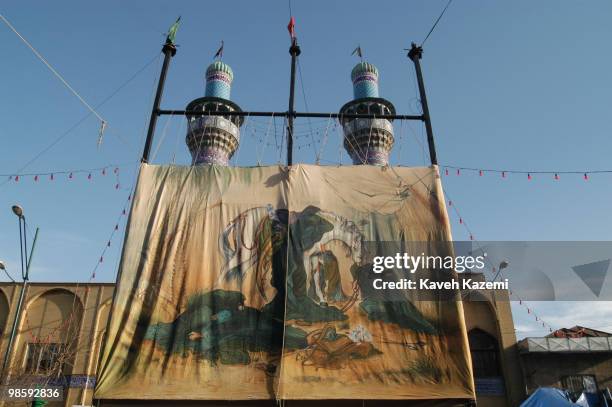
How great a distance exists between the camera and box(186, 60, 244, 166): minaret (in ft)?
87.0

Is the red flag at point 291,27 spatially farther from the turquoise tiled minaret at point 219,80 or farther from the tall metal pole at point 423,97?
the turquoise tiled minaret at point 219,80

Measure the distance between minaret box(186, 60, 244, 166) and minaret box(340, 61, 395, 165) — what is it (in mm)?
6869

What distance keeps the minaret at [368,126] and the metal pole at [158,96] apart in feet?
42.0

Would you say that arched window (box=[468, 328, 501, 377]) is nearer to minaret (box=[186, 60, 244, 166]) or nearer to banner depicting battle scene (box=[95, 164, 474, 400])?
banner depicting battle scene (box=[95, 164, 474, 400])

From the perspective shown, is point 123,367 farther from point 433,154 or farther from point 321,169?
point 433,154

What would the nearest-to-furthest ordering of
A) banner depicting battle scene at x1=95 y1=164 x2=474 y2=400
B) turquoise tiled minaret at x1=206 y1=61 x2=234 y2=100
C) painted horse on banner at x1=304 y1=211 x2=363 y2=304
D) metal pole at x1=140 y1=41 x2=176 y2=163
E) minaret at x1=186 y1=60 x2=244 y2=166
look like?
banner depicting battle scene at x1=95 y1=164 x2=474 y2=400 < painted horse on banner at x1=304 y1=211 x2=363 y2=304 < metal pole at x1=140 y1=41 x2=176 y2=163 < minaret at x1=186 y1=60 x2=244 y2=166 < turquoise tiled minaret at x1=206 y1=61 x2=234 y2=100

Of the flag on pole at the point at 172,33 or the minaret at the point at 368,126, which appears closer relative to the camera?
the flag on pole at the point at 172,33

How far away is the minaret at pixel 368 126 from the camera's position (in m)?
26.6

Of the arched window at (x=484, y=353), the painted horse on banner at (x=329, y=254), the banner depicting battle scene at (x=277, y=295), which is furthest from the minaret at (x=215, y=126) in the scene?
the arched window at (x=484, y=353)

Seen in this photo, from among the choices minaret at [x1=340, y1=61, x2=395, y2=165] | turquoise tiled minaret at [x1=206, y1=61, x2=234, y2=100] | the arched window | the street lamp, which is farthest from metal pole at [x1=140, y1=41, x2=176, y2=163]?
the arched window

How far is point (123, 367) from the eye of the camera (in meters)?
11.0

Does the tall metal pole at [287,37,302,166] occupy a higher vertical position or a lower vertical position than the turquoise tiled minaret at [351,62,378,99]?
lower

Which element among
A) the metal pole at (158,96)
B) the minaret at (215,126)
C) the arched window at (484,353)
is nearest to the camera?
the metal pole at (158,96)

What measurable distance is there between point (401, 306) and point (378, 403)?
245cm
